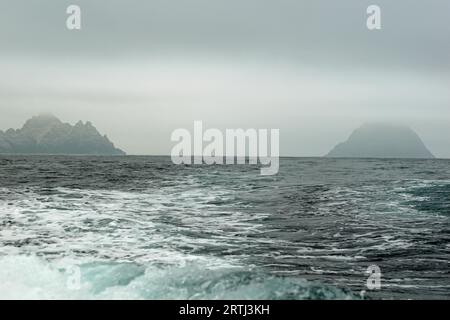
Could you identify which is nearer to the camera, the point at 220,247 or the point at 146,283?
Answer: the point at 146,283

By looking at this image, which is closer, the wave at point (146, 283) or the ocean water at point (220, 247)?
the wave at point (146, 283)

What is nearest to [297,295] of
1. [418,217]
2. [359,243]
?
[359,243]

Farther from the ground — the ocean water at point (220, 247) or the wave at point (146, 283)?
the wave at point (146, 283)

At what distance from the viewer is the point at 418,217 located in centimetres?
1747

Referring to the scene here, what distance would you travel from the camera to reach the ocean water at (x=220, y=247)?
8.35 meters

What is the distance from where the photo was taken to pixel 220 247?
12.4 meters

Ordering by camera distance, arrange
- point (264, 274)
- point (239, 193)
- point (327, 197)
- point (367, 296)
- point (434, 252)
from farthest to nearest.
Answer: point (239, 193)
point (327, 197)
point (434, 252)
point (264, 274)
point (367, 296)

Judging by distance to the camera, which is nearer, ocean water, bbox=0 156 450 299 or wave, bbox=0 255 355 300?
wave, bbox=0 255 355 300

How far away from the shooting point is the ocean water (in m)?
8.35
